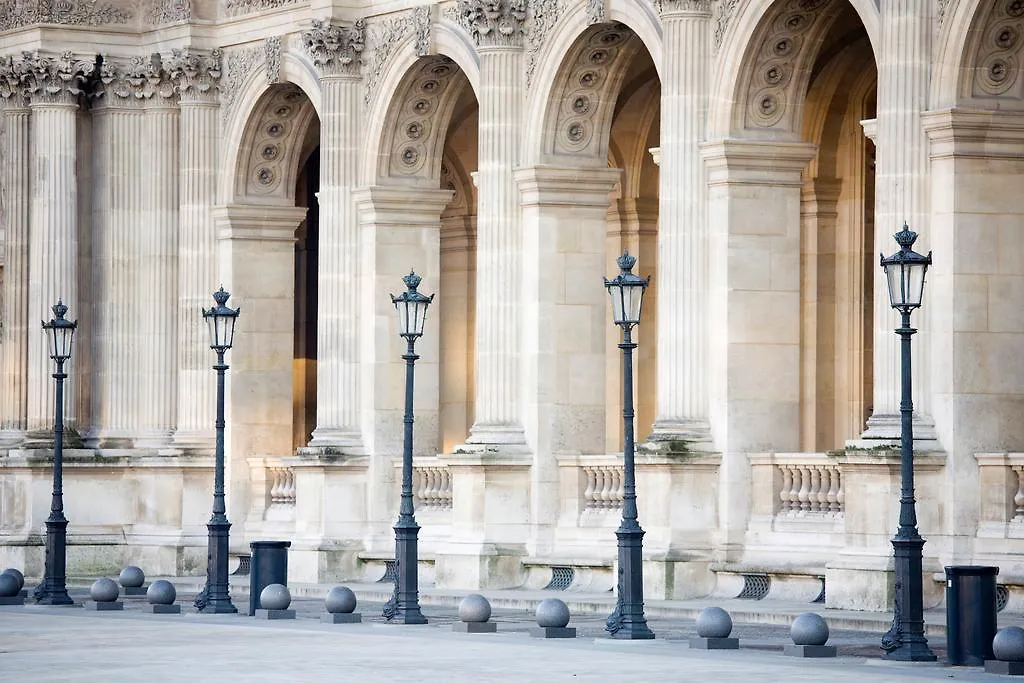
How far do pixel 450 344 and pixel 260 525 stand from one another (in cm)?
698

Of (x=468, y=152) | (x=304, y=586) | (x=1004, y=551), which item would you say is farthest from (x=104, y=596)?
(x=468, y=152)

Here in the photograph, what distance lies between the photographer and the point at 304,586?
45156mm

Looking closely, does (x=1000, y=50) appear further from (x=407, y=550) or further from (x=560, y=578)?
(x=560, y=578)

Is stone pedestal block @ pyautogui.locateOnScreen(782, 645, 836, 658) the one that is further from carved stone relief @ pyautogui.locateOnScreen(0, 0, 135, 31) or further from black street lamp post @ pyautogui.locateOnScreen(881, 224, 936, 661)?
carved stone relief @ pyautogui.locateOnScreen(0, 0, 135, 31)

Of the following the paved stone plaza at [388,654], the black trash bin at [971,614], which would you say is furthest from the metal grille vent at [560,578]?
the black trash bin at [971,614]

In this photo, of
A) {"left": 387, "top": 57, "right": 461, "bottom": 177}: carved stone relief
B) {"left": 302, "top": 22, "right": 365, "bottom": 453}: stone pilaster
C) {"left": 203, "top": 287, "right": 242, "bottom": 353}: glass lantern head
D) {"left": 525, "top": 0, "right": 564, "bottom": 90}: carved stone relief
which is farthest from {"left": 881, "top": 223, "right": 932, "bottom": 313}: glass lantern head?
{"left": 302, "top": 22, "right": 365, "bottom": 453}: stone pilaster

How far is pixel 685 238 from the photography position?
39969 mm

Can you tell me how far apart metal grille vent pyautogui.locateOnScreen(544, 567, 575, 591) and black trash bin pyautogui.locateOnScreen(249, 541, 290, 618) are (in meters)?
5.64

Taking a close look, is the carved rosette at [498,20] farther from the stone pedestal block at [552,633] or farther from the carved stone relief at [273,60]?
the stone pedestal block at [552,633]

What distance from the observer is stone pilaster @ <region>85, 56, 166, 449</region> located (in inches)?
2025

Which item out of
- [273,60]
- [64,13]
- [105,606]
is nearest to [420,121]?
[273,60]

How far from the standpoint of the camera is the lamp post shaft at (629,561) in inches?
1273

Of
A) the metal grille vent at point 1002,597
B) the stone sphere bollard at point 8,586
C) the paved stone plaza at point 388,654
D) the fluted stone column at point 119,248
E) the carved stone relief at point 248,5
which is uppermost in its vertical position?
the carved stone relief at point 248,5

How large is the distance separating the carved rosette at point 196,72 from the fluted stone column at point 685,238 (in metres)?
12.7
